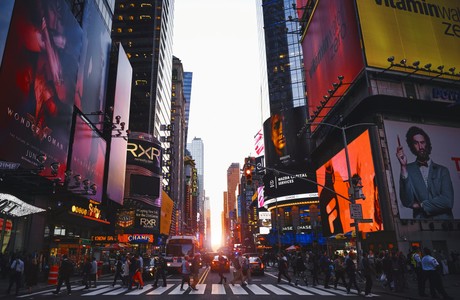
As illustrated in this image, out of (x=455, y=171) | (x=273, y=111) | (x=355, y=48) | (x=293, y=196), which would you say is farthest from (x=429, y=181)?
(x=273, y=111)

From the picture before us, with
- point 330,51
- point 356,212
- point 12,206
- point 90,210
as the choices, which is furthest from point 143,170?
point 356,212

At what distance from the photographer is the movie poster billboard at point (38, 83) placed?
19719 millimetres

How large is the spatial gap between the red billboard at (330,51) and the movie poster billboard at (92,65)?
27.0 meters

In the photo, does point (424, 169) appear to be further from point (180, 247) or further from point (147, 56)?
point (147, 56)

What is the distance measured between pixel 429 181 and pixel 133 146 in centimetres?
5338

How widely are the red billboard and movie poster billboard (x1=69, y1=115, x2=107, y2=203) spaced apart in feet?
88.5

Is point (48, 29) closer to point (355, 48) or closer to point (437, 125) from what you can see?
point (355, 48)

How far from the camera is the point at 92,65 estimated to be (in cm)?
3566

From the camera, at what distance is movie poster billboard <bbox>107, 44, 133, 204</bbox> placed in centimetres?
4000

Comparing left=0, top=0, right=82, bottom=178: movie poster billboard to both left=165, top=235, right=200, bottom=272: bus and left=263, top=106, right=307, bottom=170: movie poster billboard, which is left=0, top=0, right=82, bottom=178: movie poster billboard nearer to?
left=165, top=235, right=200, bottom=272: bus

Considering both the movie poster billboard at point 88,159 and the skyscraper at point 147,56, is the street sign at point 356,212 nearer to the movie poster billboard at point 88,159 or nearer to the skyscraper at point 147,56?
the movie poster billboard at point 88,159

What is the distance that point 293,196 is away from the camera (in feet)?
241

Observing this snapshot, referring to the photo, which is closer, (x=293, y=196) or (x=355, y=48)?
(x=355, y=48)

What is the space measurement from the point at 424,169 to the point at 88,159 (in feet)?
110
